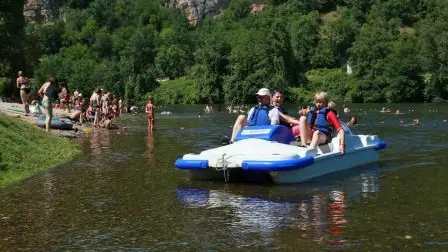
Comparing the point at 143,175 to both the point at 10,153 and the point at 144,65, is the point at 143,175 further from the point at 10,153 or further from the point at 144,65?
the point at 144,65

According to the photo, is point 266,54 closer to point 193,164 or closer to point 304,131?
point 304,131

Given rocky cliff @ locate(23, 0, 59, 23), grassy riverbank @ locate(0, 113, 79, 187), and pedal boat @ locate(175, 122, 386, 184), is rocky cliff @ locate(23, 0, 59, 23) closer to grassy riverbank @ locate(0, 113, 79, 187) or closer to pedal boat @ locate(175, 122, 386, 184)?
grassy riverbank @ locate(0, 113, 79, 187)

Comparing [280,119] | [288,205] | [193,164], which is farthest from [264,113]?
[288,205]

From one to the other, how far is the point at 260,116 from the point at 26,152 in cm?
587

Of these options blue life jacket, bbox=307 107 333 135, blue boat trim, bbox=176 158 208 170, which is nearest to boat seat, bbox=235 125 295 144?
blue life jacket, bbox=307 107 333 135

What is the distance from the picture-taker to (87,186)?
1233 cm

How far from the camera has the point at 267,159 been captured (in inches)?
478

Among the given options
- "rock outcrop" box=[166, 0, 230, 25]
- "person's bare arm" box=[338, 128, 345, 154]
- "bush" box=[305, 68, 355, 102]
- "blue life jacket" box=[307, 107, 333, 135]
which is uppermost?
"rock outcrop" box=[166, 0, 230, 25]

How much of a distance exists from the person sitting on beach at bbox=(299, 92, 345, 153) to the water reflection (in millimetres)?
1087

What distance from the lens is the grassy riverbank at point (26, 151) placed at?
13573mm

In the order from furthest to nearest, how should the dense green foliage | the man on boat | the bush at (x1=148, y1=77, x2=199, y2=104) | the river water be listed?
the bush at (x1=148, y1=77, x2=199, y2=104)
the dense green foliage
the man on boat
the river water

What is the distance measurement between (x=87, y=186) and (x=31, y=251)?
4.82 m

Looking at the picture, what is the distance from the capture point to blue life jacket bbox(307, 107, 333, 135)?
1414 centimetres

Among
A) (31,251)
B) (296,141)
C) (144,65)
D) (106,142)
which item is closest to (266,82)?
(144,65)
